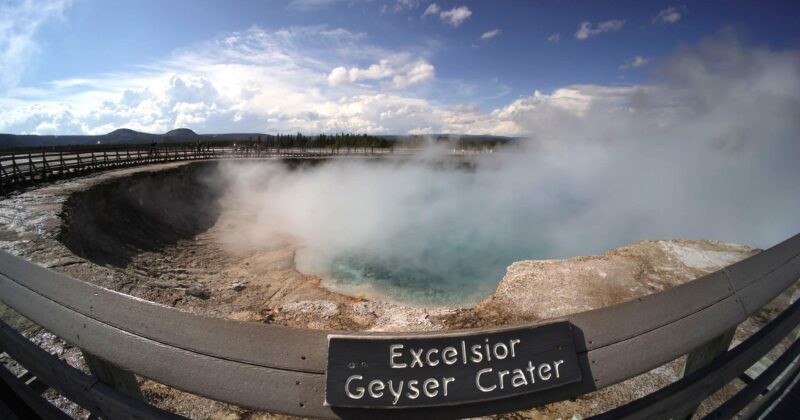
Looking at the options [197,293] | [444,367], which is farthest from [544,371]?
[197,293]

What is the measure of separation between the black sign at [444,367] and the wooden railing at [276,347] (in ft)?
0.09

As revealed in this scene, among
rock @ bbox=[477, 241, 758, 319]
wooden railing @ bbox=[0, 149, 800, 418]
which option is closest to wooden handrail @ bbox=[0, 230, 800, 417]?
wooden railing @ bbox=[0, 149, 800, 418]

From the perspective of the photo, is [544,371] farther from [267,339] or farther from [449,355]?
[267,339]

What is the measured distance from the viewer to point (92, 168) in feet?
58.0

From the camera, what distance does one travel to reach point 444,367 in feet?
3.46

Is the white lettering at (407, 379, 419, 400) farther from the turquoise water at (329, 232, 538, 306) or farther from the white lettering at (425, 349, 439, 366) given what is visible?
the turquoise water at (329, 232, 538, 306)

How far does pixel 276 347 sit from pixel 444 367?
531 millimetres

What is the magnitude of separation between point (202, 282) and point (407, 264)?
8120 millimetres

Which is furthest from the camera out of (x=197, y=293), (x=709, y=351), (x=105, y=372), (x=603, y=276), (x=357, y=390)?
(x=197, y=293)

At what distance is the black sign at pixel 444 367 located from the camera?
1.01 m

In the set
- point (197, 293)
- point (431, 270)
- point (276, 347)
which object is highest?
point (276, 347)

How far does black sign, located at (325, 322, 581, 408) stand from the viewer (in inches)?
39.7

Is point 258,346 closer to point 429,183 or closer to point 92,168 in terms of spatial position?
point 92,168

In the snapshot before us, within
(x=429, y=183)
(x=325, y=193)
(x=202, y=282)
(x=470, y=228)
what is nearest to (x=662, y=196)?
(x=470, y=228)
